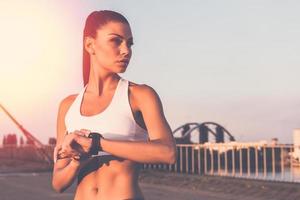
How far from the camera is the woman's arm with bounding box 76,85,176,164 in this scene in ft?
5.61

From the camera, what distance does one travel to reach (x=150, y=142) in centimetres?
173

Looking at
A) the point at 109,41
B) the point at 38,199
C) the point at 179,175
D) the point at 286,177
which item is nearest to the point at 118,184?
the point at 109,41

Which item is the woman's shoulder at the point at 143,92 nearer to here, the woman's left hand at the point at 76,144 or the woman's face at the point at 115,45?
the woman's face at the point at 115,45

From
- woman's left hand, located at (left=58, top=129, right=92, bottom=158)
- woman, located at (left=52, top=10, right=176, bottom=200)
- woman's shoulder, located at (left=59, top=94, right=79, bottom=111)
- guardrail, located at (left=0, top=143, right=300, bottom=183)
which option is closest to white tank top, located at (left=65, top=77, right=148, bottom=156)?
woman, located at (left=52, top=10, right=176, bottom=200)

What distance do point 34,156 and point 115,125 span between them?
1528 inches

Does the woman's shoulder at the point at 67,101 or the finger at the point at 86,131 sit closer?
the finger at the point at 86,131

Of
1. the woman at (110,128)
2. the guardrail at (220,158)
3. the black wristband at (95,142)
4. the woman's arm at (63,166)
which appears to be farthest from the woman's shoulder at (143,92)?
the guardrail at (220,158)

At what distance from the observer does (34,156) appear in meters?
39.2

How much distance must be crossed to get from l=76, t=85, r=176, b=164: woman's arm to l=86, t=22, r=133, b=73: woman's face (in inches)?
5.3

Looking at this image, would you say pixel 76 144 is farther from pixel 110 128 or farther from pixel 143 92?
pixel 143 92

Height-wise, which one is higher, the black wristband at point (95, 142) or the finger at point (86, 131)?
the finger at point (86, 131)

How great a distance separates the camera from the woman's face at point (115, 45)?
6.02 ft

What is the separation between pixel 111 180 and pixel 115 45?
511mm

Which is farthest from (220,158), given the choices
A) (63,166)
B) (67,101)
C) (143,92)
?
(143,92)
